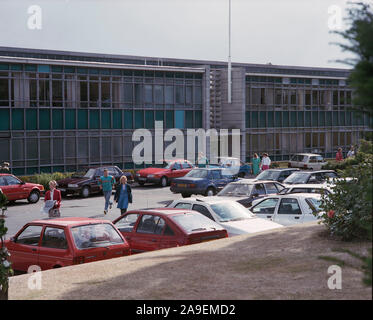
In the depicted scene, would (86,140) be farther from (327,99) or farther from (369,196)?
(369,196)

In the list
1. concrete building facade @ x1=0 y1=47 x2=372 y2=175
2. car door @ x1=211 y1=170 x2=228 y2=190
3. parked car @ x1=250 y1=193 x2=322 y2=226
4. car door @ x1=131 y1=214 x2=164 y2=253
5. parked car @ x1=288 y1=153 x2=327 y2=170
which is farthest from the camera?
parked car @ x1=288 y1=153 x2=327 y2=170

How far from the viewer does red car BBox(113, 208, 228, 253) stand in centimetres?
1330

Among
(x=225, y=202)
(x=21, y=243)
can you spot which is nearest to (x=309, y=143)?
(x=225, y=202)

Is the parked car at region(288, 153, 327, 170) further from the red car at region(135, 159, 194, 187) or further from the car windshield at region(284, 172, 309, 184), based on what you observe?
the car windshield at region(284, 172, 309, 184)

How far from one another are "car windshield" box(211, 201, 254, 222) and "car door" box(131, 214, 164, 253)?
2.21m

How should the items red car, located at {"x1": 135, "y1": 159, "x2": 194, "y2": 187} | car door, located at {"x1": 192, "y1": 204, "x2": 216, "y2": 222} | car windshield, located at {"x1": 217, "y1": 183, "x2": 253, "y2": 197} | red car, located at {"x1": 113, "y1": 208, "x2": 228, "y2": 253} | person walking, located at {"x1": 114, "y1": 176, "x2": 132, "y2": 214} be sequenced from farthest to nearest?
red car, located at {"x1": 135, "y1": 159, "x2": 194, "y2": 187}
car windshield, located at {"x1": 217, "y1": 183, "x2": 253, "y2": 197}
person walking, located at {"x1": 114, "y1": 176, "x2": 132, "y2": 214}
car door, located at {"x1": 192, "y1": 204, "x2": 216, "y2": 222}
red car, located at {"x1": 113, "y1": 208, "x2": 228, "y2": 253}

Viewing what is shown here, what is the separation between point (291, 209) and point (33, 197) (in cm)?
1603

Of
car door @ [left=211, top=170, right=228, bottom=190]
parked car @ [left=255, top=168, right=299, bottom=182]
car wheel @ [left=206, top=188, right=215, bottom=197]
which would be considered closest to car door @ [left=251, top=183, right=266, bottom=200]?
parked car @ [left=255, top=168, right=299, bottom=182]

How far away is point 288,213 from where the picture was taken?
A: 1711 cm

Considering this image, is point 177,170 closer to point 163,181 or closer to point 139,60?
point 163,181

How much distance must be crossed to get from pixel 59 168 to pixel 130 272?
30.2 meters

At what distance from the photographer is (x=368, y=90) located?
17.0 ft

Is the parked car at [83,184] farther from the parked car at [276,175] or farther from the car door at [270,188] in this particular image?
the car door at [270,188]

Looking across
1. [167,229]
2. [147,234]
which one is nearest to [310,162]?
[147,234]
